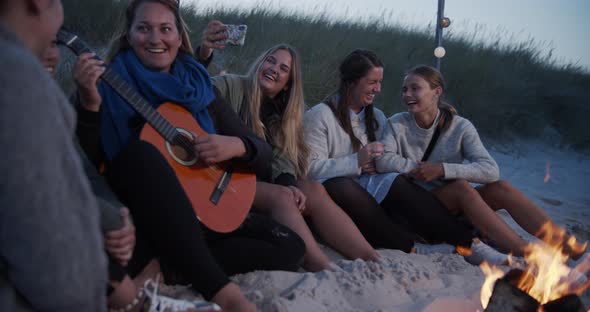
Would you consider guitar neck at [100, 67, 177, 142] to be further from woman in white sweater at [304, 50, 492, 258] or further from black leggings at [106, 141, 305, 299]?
woman in white sweater at [304, 50, 492, 258]

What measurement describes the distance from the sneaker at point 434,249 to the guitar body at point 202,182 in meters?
1.37

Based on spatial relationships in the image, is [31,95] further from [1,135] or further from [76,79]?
[76,79]

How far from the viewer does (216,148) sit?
103 inches

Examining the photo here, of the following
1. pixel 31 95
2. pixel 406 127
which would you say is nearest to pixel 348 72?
pixel 406 127

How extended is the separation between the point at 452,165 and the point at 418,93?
1.95 feet

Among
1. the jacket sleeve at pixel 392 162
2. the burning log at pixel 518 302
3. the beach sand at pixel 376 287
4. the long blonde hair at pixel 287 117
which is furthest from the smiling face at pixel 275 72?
the burning log at pixel 518 302

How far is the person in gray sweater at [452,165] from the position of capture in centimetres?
350

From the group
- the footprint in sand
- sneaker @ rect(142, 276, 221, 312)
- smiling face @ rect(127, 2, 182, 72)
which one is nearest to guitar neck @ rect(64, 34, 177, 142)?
smiling face @ rect(127, 2, 182, 72)

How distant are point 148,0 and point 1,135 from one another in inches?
77.9

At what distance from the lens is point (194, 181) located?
258 cm

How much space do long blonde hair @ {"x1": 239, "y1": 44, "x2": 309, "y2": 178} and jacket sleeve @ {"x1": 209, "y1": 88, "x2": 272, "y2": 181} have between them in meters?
0.42

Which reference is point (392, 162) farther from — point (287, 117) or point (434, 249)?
point (287, 117)

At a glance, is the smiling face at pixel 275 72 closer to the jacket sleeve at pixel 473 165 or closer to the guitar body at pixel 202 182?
the guitar body at pixel 202 182

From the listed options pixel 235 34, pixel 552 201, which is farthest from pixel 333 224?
pixel 552 201
